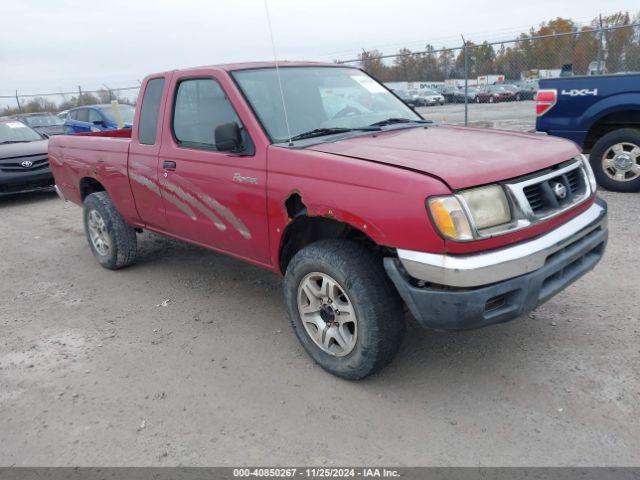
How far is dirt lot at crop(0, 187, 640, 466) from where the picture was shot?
2.69 metres

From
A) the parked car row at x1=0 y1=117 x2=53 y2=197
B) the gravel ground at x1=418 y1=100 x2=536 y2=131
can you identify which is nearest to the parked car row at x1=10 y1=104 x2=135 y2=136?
the parked car row at x1=0 y1=117 x2=53 y2=197

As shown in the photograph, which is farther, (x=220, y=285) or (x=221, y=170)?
(x=220, y=285)

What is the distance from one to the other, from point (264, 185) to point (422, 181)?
114 centimetres

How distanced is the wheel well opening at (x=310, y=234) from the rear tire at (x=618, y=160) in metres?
5.04

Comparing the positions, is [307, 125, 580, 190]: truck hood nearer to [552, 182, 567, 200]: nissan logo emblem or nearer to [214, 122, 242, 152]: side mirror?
[552, 182, 567, 200]: nissan logo emblem

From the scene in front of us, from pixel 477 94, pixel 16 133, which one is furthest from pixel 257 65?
pixel 477 94

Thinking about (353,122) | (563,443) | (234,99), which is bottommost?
(563,443)

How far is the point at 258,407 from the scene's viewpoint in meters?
3.06

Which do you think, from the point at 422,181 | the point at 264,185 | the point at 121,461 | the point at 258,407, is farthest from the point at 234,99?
the point at 121,461

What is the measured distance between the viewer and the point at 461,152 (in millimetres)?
3055

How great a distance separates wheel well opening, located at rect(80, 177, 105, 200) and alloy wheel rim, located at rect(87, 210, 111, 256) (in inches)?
12.4

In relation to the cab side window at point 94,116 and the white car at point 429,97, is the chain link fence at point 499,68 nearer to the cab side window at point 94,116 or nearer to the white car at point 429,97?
the white car at point 429,97

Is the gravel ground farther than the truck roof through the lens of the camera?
Yes

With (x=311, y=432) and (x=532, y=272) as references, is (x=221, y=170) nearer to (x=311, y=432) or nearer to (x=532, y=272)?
(x=311, y=432)
